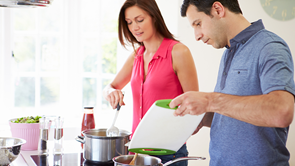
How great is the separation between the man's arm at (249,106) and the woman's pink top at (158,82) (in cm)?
59

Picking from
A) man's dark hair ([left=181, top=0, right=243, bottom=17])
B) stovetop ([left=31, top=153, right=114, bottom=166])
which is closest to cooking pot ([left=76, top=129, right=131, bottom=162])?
stovetop ([left=31, top=153, right=114, bottom=166])

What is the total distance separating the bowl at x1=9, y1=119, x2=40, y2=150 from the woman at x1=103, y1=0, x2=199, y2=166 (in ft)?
1.46

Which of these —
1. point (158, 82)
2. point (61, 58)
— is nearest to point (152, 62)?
point (158, 82)

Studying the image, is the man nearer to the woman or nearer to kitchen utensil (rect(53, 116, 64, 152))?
the woman

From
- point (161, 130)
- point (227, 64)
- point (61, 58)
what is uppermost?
point (61, 58)

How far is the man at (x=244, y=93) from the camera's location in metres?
0.89

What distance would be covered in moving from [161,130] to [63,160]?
1.83 feet

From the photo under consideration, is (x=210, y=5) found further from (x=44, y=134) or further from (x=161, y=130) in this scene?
(x=44, y=134)

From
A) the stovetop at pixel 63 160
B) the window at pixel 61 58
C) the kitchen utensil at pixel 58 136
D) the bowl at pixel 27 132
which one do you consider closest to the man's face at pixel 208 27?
the stovetop at pixel 63 160

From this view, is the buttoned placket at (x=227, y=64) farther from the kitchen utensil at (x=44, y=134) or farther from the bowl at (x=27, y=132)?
the bowl at (x=27, y=132)

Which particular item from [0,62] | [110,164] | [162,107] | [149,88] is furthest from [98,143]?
[0,62]

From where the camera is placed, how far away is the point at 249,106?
2.98 feet

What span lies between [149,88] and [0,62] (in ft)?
6.67

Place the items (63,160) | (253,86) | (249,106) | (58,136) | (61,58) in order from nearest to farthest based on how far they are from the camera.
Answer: (249,106) → (253,86) → (63,160) → (58,136) → (61,58)
